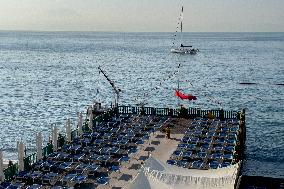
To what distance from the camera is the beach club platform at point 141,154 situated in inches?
918

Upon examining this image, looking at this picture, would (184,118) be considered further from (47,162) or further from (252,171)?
(47,162)

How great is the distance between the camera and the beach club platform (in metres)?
23.3

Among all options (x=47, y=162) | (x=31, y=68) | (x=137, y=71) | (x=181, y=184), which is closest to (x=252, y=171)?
(x=47, y=162)

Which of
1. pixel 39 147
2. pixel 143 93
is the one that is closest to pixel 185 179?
pixel 39 147

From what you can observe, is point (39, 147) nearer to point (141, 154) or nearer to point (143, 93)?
point (141, 154)

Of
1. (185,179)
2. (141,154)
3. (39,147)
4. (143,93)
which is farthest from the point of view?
(143,93)

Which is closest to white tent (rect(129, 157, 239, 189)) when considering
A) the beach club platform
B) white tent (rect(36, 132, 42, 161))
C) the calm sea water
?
the beach club platform

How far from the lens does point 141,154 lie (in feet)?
119

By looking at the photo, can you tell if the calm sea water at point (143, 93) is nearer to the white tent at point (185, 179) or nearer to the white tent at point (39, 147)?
the white tent at point (39, 147)

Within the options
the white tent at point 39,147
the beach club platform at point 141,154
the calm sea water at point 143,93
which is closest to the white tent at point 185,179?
the beach club platform at point 141,154

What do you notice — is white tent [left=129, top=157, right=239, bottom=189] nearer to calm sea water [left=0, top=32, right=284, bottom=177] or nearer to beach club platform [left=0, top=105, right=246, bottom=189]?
beach club platform [left=0, top=105, right=246, bottom=189]

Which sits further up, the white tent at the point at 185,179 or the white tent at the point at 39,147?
the white tent at the point at 185,179

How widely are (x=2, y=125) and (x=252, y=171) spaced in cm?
3646

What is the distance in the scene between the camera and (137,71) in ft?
449
